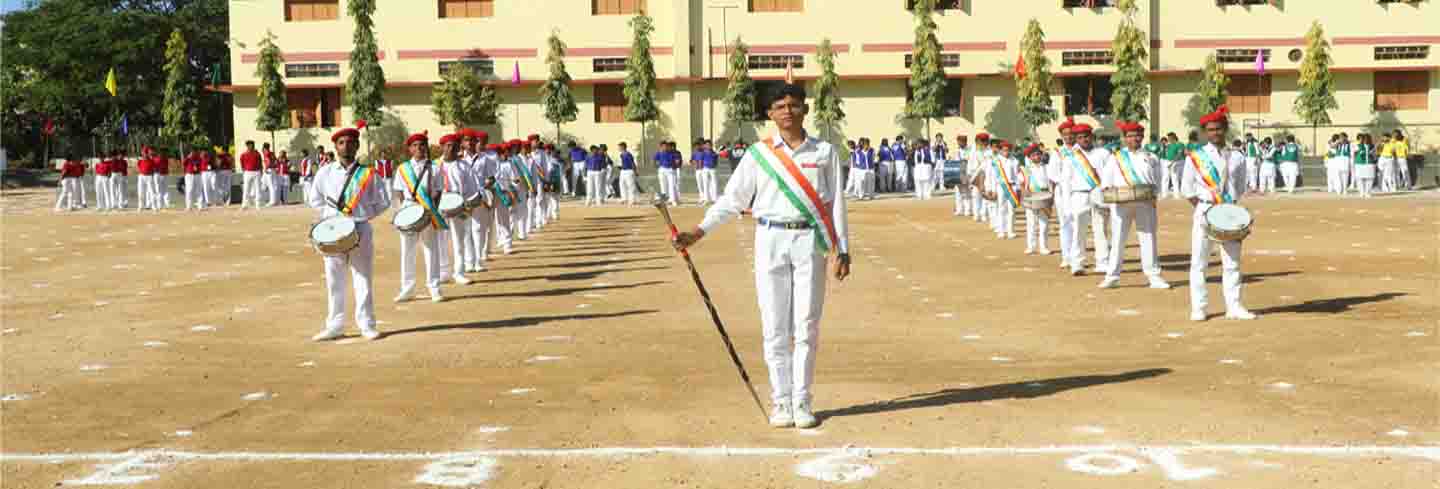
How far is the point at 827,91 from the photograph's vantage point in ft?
173

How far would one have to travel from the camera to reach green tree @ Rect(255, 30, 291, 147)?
2080 inches

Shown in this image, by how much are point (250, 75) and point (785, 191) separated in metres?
49.7

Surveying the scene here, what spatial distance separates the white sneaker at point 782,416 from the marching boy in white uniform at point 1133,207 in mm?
8925

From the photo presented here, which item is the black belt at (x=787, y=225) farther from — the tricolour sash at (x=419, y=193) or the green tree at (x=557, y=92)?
the green tree at (x=557, y=92)

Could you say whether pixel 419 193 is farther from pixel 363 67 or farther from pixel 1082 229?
pixel 363 67

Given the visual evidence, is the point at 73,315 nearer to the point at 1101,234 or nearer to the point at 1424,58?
the point at 1101,234

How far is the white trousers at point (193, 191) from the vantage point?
43344mm

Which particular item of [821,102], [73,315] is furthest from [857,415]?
[821,102]

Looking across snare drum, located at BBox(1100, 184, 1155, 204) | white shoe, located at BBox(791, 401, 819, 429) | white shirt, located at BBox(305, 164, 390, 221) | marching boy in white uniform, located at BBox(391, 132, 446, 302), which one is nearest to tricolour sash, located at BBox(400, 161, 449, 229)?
marching boy in white uniform, located at BBox(391, 132, 446, 302)

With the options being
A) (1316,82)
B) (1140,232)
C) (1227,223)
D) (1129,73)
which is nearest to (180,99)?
(1129,73)

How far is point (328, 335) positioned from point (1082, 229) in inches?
380

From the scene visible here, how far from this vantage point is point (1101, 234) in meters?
19.1

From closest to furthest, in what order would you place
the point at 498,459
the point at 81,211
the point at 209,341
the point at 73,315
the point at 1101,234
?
1. the point at 498,459
2. the point at 209,341
3. the point at 73,315
4. the point at 1101,234
5. the point at 81,211

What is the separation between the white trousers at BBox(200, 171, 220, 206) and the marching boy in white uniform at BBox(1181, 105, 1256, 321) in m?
35.0
